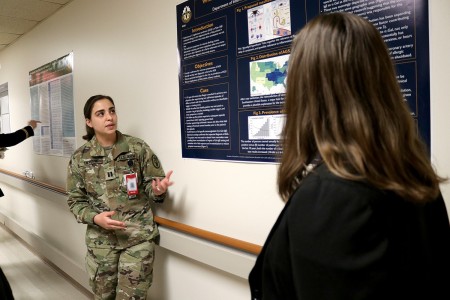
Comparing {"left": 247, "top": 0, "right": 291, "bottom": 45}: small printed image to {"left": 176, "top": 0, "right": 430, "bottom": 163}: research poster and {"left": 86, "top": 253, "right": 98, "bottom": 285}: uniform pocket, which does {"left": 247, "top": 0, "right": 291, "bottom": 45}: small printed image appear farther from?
{"left": 86, "top": 253, "right": 98, "bottom": 285}: uniform pocket

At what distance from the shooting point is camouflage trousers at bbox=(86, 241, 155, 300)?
2012 millimetres

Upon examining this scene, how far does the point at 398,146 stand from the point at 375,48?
0.18m

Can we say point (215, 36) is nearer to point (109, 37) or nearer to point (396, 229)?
point (109, 37)

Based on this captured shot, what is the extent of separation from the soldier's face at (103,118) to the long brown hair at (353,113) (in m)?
1.63

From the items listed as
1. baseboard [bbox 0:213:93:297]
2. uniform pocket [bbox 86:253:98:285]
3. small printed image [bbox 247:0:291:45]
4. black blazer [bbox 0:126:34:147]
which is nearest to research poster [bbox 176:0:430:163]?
small printed image [bbox 247:0:291:45]

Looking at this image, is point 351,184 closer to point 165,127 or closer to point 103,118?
point 165,127

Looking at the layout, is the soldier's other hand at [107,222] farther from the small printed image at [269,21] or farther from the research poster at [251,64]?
the small printed image at [269,21]

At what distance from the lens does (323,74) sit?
0.63m

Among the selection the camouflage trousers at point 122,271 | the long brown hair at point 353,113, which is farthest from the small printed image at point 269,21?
the camouflage trousers at point 122,271

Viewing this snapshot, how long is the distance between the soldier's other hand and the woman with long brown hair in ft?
4.71

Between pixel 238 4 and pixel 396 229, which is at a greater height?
pixel 238 4

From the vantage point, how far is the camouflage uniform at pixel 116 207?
2059 mm

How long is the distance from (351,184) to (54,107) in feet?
11.5

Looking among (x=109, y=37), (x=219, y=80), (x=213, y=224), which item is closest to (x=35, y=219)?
(x=109, y=37)
